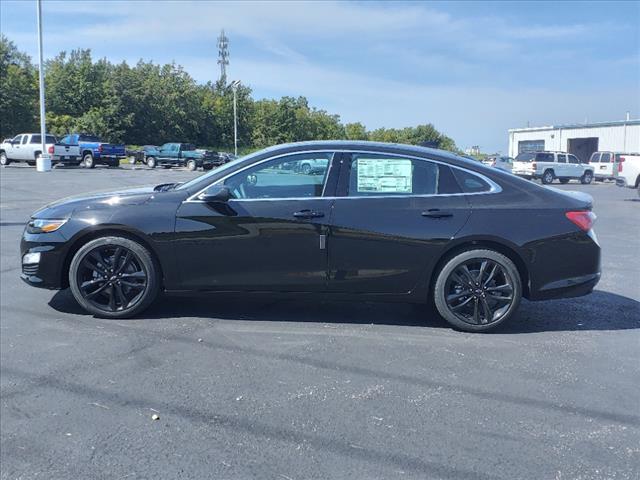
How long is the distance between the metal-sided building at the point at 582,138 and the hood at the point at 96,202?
53.3 m

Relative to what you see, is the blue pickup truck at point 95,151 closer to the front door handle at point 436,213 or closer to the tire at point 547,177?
the tire at point 547,177

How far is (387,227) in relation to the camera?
4.93m

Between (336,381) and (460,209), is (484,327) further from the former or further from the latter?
(336,381)

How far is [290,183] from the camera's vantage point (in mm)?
5152

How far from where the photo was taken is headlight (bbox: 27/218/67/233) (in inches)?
202

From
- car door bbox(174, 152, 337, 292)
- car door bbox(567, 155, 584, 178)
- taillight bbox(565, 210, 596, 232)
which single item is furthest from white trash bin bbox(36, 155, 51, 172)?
taillight bbox(565, 210, 596, 232)

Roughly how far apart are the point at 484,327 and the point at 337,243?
4.69ft

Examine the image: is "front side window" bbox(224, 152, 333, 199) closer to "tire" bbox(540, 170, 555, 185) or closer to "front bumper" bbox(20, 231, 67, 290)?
"front bumper" bbox(20, 231, 67, 290)

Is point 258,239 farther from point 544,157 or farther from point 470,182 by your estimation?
point 544,157

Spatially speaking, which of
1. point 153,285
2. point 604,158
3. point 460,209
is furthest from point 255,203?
point 604,158

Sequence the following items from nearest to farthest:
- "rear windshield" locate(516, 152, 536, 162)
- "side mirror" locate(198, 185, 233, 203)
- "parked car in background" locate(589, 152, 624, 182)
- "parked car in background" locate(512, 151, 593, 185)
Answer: "side mirror" locate(198, 185, 233, 203) < "parked car in background" locate(512, 151, 593, 185) < "rear windshield" locate(516, 152, 536, 162) < "parked car in background" locate(589, 152, 624, 182)

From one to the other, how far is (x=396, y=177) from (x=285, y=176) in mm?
961

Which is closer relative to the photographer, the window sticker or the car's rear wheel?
the window sticker

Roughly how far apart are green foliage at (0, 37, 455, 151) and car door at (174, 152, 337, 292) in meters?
44.0
